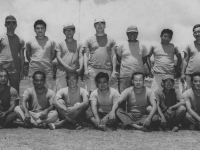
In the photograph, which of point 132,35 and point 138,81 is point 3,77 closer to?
point 138,81

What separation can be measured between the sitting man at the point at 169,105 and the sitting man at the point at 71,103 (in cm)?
166

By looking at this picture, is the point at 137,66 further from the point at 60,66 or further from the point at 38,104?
the point at 38,104

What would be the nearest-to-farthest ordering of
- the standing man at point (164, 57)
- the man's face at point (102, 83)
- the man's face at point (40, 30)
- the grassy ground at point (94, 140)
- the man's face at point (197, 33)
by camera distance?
the grassy ground at point (94, 140) → the man's face at point (102, 83) → the man's face at point (197, 33) → the man's face at point (40, 30) → the standing man at point (164, 57)

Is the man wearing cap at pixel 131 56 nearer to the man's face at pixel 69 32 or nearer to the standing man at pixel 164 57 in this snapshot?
the standing man at pixel 164 57

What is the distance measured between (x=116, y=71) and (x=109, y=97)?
95cm

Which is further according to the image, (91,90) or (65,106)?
(91,90)

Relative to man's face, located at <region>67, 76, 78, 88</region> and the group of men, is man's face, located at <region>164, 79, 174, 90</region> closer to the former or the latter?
the group of men

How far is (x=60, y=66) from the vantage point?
6.77 metres

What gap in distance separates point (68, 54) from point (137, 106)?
2051 mm

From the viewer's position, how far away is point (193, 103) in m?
6.14

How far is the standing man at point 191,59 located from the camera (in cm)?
659

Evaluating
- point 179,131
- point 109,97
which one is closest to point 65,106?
point 109,97

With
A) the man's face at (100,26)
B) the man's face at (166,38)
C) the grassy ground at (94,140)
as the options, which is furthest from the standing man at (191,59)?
the man's face at (100,26)

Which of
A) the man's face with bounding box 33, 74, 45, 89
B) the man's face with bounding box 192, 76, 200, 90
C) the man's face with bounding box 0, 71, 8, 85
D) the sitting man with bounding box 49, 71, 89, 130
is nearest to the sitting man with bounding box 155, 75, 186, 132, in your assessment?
the man's face with bounding box 192, 76, 200, 90
